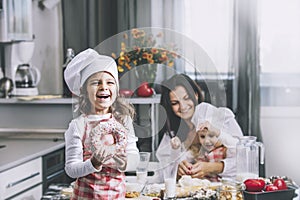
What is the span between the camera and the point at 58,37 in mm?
2770

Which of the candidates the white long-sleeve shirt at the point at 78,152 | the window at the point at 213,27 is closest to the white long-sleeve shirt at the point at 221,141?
the white long-sleeve shirt at the point at 78,152

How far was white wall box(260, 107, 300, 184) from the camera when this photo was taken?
2662 mm

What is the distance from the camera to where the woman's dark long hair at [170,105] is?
109 centimetres

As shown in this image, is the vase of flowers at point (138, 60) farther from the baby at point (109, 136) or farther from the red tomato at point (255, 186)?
the red tomato at point (255, 186)

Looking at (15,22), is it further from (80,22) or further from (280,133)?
(280,133)

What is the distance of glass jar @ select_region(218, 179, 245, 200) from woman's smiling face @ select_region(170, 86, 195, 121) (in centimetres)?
30

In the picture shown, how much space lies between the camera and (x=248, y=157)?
1470 mm

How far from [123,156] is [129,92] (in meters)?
0.14

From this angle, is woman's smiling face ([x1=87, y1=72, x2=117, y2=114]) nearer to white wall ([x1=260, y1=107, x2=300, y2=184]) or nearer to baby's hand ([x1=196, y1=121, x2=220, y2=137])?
baby's hand ([x1=196, y1=121, x2=220, y2=137])

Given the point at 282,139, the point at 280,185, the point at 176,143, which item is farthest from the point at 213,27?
the point at 176,143

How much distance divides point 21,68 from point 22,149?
1.83 ft

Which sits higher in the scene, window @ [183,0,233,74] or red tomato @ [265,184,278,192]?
window @ [183,0,233,74]

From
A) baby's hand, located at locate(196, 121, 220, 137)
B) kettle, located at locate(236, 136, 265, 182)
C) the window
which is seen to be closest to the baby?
baby's hand, located at locate(196, 121, 220, 137)

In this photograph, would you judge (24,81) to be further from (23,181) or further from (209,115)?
(209,115)
